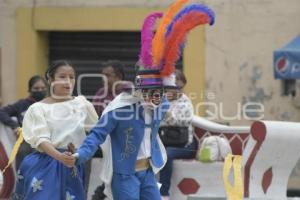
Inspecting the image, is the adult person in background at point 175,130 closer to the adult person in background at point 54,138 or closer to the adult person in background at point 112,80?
the adult person in background at point 112,80

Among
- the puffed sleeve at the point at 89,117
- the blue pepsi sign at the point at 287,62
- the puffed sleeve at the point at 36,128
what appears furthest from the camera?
the blue pepsi sign at the point at 287,62

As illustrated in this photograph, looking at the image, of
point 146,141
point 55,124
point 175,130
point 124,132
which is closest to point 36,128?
point 55,124

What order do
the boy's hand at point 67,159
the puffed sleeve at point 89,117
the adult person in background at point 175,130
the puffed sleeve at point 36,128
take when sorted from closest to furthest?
the boy's hand at point 67,159
the puffed sleeve at point 36,128
the puffed sleeve at point 89,117
the adult person in background at point 175,130

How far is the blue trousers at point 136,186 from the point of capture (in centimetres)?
626

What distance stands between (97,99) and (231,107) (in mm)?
2373

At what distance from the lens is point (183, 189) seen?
336 inches

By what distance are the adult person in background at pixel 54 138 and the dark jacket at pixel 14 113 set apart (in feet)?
6.64

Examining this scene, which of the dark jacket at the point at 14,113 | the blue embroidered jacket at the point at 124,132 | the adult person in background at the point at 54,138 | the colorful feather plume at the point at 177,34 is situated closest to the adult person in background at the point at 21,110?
the dark jacket at the point at 14,113

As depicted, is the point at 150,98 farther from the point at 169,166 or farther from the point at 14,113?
the point at 14,113

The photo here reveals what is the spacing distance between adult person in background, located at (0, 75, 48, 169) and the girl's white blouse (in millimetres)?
2126

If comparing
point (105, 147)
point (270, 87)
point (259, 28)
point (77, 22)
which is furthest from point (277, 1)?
point (105, 147)

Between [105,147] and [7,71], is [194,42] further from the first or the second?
[105,147]

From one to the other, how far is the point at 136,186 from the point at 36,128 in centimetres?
87

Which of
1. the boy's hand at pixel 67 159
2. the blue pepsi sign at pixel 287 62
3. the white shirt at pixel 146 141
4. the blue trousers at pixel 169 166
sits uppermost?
the blue pepsi sign at pixel 287 62
